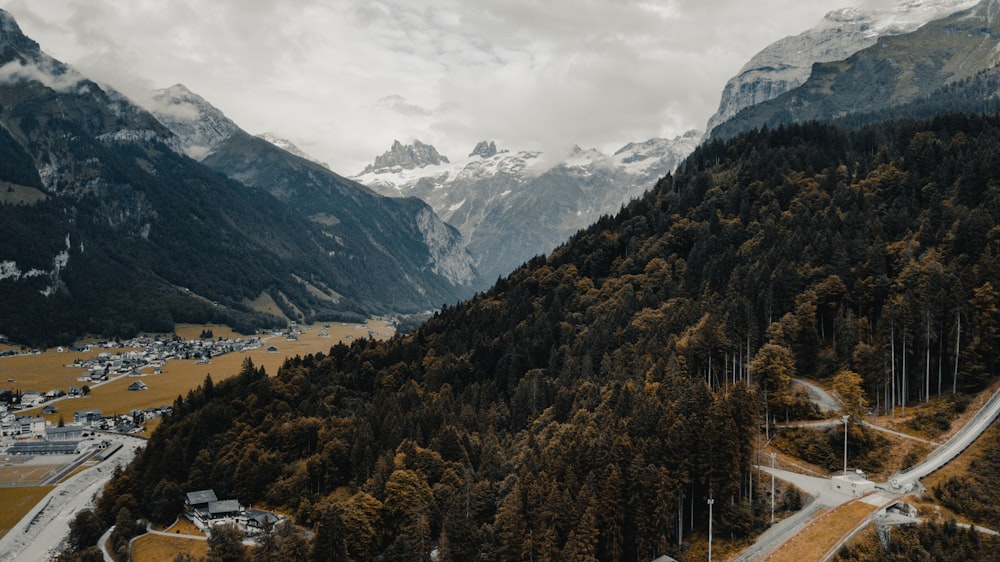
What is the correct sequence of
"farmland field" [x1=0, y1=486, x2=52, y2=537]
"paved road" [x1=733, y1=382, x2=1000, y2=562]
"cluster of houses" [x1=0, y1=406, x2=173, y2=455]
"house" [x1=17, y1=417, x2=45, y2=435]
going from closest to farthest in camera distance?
1. "paved road" [x1=733, y1=382, x2=1000, y2=562]
2. "farmland field" [x1=0, y1=486, x2=52, y2=537]
3. "cluster of houses" [x1=0, y1=406, x2=173, y2=455]
4. "house" [x1=17, y1=417, x2=45, y2=435]

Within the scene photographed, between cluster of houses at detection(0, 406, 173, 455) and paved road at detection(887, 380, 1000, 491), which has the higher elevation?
paved road at detection(887, 380, 1000, 491)

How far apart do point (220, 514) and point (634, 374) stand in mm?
55434

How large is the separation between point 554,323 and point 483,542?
193 ft

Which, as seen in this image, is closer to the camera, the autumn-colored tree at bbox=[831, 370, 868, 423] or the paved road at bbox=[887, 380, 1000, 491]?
the paved road at bbox=[887, 380, 1000, 491]

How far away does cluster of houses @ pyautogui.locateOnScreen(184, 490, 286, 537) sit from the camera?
84688 millimetres

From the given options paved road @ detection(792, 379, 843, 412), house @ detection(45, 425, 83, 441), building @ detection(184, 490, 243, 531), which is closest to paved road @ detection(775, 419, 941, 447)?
paved road @ detection(792, 379, 843, 412)

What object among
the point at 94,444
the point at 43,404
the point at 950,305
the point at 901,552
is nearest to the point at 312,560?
the point at 901,552

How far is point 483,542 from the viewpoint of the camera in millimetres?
73188

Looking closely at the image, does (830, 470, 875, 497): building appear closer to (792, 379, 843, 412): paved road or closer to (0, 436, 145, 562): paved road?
(792, 379, 843, 412): paved road

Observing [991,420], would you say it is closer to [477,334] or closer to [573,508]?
[573,508]

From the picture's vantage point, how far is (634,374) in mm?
91188

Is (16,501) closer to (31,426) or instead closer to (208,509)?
(31,426)

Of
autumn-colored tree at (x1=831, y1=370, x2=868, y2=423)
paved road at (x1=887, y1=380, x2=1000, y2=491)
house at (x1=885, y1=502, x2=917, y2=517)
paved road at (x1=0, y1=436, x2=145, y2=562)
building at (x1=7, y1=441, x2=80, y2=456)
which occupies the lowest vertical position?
paved road at (x1=0, y1=436, x2=145, y2=562)

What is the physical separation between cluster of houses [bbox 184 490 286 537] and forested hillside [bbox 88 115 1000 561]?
2.72m
